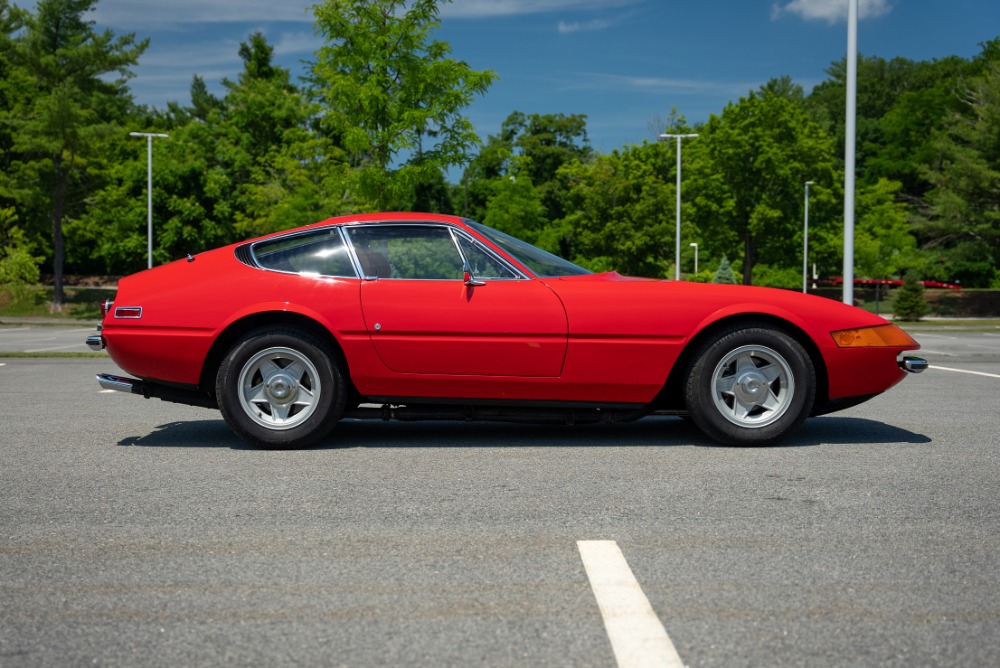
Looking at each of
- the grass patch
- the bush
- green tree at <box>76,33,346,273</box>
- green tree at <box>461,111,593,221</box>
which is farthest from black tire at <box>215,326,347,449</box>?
green tree at <box>461,111,593,221</box>

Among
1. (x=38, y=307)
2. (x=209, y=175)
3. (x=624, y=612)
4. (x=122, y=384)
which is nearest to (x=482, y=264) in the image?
(x=122, y=384)

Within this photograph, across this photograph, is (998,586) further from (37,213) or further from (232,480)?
(37,213)

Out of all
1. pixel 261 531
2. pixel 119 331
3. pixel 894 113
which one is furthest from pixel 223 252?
pixel 894 113

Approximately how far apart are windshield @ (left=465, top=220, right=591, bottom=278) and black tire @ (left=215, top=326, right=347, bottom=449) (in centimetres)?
127

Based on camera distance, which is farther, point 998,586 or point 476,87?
point 476,87

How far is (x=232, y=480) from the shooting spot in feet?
16.8

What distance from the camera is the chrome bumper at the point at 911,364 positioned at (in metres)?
6.05

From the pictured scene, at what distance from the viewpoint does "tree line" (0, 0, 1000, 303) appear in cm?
2289

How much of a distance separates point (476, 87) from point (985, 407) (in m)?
16.9

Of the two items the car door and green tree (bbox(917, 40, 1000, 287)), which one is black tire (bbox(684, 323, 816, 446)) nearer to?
the car door

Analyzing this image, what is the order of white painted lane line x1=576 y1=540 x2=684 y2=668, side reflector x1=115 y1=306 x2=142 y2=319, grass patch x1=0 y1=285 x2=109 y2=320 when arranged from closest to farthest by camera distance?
white painted lane line x1=576 y1=540 x2=684 y2=668
side reflector x1=115 y1=306 x2=142 y2=319
grass patch x1=0 y1=285 x2=109 y2=320

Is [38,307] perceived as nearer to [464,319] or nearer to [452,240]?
[452,240]

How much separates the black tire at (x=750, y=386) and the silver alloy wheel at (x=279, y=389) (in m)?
2.30

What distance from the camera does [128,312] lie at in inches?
244
